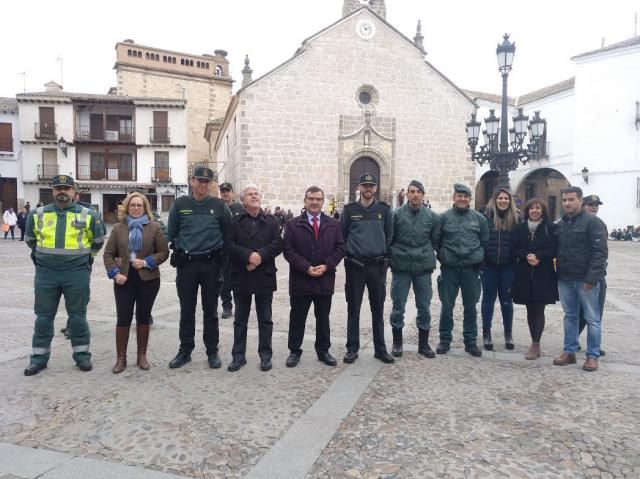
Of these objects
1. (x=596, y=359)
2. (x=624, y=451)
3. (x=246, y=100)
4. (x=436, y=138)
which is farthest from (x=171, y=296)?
(x=436, y=138)

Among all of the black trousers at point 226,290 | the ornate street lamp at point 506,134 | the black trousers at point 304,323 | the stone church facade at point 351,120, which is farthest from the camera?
the stone church facade at point 351,120

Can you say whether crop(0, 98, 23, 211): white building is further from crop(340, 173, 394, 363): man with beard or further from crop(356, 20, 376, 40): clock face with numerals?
crop(340, 173, 394, 363): man with beard

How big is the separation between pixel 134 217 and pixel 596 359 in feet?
15.1

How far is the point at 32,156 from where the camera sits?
99.1 feet

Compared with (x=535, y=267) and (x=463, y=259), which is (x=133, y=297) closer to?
(x=463, y=259)

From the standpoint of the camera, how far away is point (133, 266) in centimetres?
443

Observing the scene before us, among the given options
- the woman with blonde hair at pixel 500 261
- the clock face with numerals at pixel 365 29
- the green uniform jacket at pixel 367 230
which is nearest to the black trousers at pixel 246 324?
the green uniform jacket at pixel 367 230

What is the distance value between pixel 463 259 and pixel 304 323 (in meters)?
1.80

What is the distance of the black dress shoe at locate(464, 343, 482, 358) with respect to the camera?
16.4 feet

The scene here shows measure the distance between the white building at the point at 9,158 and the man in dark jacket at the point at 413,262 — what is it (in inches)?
1261

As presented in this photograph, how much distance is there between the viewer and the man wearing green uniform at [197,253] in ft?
15.0

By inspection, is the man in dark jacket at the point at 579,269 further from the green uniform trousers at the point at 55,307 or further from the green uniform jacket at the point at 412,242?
the green uniform trousers at the point at 55,307

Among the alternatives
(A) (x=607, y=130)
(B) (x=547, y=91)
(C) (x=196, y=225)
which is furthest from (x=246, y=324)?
(B) (x=547, y=91)

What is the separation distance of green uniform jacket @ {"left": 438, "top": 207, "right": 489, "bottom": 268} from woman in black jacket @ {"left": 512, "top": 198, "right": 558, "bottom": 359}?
0.38m
